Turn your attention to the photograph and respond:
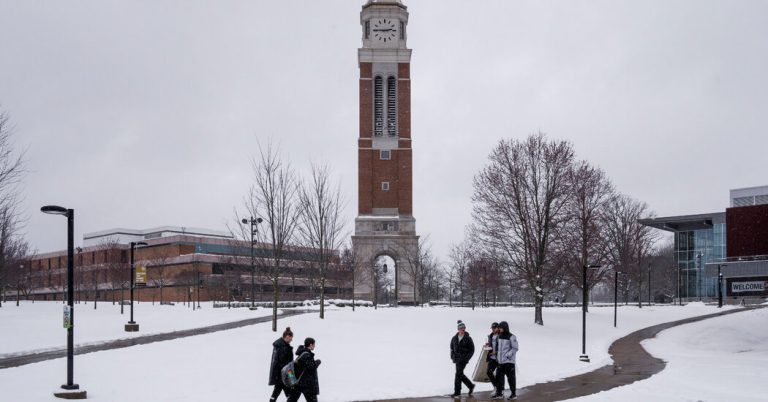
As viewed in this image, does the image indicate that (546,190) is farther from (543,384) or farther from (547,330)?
(543,384)

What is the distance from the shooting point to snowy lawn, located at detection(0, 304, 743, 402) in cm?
1725

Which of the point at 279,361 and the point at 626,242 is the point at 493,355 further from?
the point at 626,242

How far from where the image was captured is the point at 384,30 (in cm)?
8500

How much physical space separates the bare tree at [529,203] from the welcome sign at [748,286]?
9.72m

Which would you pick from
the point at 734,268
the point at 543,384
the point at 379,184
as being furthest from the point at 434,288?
the point at 543,384

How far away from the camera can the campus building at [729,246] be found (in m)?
31.7

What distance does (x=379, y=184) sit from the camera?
3295 inches

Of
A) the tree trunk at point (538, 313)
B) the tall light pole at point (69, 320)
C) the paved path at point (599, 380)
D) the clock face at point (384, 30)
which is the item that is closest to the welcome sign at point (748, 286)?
the paved path at point (599, 380)

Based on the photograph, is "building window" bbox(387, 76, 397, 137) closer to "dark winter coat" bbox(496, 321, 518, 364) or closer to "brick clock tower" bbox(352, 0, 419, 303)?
"brick clock tower" bbox(352, 0, 419, 303)

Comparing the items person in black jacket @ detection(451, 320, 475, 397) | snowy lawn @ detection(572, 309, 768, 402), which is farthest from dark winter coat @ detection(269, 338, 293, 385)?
snowy lawn @ detection(572, 309, 768, 402)

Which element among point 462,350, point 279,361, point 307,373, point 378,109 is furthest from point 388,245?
point 307,373

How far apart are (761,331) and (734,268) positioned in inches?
320

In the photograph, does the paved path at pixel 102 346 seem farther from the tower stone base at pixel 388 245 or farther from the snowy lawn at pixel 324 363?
the tower stone base at pixel 388 245

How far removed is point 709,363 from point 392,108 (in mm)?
62406
